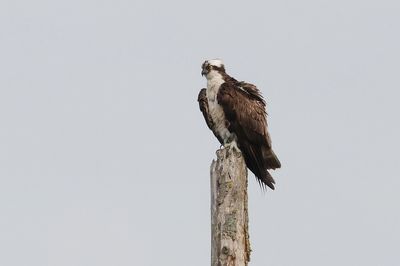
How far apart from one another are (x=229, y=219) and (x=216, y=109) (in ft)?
13.9

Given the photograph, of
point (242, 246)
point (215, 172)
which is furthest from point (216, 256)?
point (215, 172)

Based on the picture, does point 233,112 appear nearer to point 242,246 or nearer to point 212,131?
point 212,131

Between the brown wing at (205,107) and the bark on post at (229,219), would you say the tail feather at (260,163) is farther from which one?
the bark on post at (229,219)

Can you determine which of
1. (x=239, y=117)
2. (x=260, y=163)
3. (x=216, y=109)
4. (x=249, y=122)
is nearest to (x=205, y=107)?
(x=216, y=109)

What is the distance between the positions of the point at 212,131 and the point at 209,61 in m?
1.12

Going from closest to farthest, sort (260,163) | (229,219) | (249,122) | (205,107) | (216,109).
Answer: (229,219) < (260,163) < (249,122) < (216,109) < (205,107)

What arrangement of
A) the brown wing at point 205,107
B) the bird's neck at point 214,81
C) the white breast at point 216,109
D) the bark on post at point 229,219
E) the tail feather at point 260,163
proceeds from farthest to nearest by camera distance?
1. the brown wing at point 205,107
2. the bird's neck at point 214,81
3. the white breast at point 216,109
4. the tail feather at point 260,163
5. the bark on post at point 229,219

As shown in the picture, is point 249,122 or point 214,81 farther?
point 214,81

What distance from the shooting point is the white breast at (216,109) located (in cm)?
1180

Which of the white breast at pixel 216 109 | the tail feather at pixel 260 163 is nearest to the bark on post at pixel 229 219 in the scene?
the tail feather at pixel 260 163

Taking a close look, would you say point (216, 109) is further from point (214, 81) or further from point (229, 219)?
point (229, 219)

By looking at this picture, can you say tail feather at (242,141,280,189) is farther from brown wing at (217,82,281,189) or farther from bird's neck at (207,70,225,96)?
bird's neck at (207,70,225,96)

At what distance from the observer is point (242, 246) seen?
7.80 m

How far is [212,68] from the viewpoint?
40.3ft
